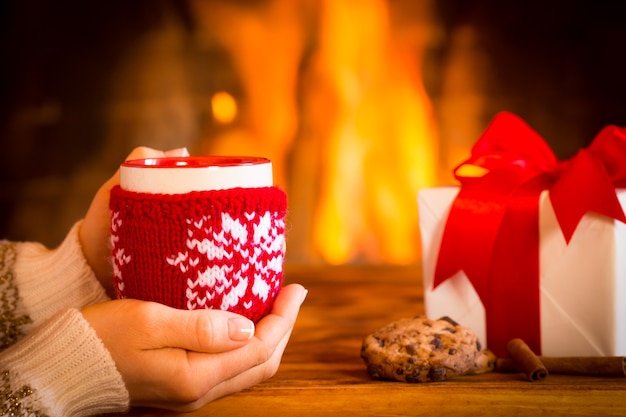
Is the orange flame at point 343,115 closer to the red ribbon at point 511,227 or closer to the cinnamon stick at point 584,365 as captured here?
the red ribbon at point 511,227

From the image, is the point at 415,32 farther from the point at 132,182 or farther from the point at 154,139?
the point at 132,182

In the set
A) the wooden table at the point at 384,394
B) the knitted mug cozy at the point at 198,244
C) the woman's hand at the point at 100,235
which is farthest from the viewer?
the woman's hand at the point at 100,235

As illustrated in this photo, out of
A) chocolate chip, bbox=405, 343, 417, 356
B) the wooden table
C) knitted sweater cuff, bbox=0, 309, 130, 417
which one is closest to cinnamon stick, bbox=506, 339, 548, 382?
the wooden table

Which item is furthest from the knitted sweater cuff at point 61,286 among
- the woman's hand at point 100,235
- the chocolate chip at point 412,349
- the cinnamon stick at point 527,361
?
the cinnamon stick at point 527,361

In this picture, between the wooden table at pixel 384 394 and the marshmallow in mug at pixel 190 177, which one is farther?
the wooden table at pixel 384 394

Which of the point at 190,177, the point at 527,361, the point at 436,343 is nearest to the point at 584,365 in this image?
the point at 527,361

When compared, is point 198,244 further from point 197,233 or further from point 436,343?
point 436,343

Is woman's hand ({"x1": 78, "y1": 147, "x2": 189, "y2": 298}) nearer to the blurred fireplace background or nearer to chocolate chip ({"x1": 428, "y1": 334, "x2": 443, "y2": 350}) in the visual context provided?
chocolate chip ({"x1": 428, "y1": 334, "x2": 443, "y2": 350})

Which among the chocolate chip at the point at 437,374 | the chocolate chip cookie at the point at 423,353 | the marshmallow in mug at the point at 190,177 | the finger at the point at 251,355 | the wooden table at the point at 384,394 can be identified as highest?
the marshmallow in mug at the point at 190,177
